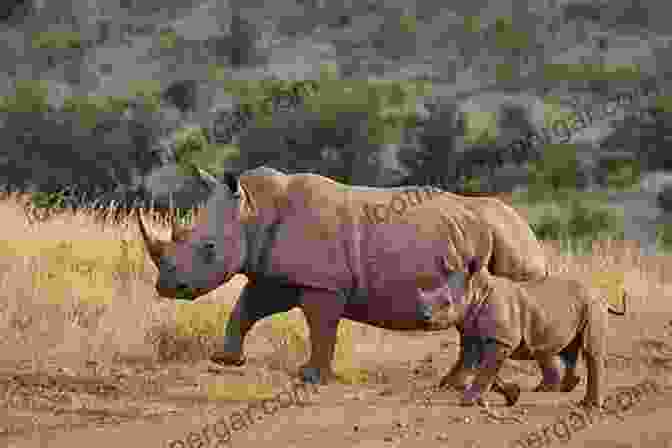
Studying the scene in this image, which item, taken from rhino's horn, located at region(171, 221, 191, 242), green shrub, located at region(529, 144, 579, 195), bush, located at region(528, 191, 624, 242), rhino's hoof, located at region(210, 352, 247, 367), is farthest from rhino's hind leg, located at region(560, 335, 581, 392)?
green shrub, located at region(529, 144, 579, 195)

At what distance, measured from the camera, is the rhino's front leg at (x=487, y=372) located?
368 inches

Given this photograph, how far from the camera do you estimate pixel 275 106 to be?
4472 cm

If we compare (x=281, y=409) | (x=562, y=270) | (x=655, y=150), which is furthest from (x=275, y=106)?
(x=281, y=409)

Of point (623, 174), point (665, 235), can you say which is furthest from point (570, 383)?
point (623, 174)

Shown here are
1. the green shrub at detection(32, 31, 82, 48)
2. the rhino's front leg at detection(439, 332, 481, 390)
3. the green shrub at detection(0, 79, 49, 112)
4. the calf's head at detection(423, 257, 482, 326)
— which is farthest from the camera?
the green shrub at detection(32, 31, 82, 48)

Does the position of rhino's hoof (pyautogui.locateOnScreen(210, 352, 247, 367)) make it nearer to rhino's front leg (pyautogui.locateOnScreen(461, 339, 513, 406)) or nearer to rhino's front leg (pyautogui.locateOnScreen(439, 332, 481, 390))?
rhino's front leg (pyautogui.locateOnScreen(439, 332, 481, 390))

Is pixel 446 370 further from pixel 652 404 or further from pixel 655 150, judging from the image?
pixel 655 150

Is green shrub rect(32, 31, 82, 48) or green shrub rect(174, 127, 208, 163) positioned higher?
green shrub rect(174, 127, 208, 163)

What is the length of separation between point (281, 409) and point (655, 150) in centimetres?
4084

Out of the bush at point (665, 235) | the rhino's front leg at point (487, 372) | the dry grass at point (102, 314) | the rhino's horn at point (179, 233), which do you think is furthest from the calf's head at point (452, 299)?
the bush at point (665, 235)

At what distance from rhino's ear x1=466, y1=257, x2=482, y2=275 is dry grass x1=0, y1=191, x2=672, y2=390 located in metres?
1.22

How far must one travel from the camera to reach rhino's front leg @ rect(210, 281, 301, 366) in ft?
32.6

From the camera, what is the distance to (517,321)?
9.51 metres

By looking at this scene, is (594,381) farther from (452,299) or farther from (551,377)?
(452,299)
